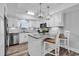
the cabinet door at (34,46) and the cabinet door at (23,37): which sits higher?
the cabinet door at (23,37)

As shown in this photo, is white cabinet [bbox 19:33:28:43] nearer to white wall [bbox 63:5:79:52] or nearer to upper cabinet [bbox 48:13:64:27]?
upper cabinet [bbox 48:13:64:27]

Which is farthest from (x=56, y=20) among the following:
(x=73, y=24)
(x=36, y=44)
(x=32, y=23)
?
(x=36, y=44)

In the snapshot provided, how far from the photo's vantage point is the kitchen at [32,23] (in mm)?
1521

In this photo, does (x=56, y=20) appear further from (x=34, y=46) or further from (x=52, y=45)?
(x=34, y=46)

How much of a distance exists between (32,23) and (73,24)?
662 mm

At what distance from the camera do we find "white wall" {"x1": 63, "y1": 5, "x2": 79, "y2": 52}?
1.52 metres

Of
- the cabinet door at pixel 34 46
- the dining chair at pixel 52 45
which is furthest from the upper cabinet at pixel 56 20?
the cabinet door at pixel 34 46

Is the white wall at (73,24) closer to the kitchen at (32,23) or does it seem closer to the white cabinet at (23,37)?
the kitchen at (32,23)

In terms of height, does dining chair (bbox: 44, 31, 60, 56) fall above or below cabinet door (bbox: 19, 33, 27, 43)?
below

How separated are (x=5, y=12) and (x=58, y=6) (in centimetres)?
85

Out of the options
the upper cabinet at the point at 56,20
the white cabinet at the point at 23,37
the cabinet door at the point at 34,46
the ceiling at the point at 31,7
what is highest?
the ceiling at the point at 31,7

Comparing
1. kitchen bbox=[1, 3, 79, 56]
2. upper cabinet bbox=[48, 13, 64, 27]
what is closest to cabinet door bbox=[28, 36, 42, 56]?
kitchen bbox=[1, 3, 79, 56]

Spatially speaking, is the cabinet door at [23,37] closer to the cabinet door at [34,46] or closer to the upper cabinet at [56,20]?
the cabinet door at [34,46]

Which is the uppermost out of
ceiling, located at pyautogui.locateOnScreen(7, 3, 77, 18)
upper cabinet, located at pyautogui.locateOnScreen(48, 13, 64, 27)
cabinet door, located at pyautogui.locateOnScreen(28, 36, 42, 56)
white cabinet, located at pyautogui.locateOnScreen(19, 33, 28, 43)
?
ceiling, located at pyautogui.locateOnScreen(7, 3, 77, 18)
